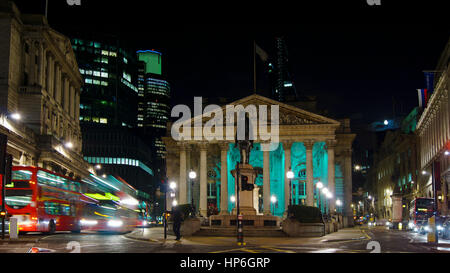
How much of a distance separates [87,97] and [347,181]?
353ft

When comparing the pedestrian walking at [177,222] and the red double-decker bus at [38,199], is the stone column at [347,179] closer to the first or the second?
the red double-decker bus at [38,199]

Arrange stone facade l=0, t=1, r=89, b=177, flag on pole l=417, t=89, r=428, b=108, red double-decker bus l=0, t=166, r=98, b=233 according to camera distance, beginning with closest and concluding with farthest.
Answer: red double-decker bus l=0, t=166, r=98, b=233 < stone facade l=0, t=1, r=89, b=177 < flag on pole l=417, t=89, r=428, b=108

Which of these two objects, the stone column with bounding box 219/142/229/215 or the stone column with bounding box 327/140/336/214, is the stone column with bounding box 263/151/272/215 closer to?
the stone column with bounding box 219/142/229/215

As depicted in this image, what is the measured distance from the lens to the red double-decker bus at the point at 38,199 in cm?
3338

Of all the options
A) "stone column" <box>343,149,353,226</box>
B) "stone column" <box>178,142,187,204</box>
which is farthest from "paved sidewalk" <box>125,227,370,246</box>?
"stone column" <box>343,149,353,226</box>

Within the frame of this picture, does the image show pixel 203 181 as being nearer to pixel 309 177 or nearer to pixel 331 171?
pixel 309 177

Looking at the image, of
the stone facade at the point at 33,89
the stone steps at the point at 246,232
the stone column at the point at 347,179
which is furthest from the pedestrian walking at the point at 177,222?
the stone column at the point at 347,179

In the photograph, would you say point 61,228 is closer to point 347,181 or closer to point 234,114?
point 234,114

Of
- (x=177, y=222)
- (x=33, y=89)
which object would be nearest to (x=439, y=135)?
(x=177, y=222)

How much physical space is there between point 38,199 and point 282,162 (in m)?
47.1

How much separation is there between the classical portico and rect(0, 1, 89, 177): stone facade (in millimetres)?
16036

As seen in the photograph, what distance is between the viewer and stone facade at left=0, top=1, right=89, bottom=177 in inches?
2459

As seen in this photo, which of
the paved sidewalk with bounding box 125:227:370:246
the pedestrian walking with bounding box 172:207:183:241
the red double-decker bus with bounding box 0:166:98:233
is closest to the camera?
the paved sidewalk with bounding box 125:227:370:246
